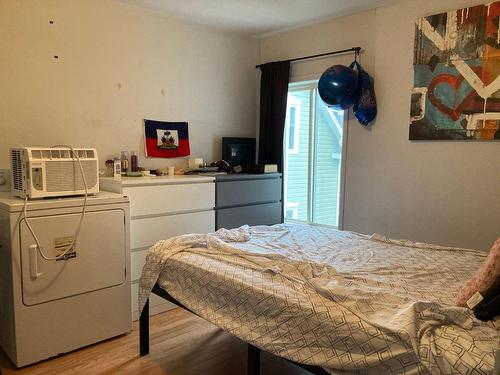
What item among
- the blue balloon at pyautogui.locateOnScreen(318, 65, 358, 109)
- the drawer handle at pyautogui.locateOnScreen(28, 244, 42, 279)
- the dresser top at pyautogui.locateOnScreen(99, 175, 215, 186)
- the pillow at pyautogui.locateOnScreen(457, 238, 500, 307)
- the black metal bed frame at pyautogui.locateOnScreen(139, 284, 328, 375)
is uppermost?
the blue balloon at pyautogui.locateOnScreen(318, 65, 358, 109)

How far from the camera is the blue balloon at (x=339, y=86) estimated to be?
3133 millimetres

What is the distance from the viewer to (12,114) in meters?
2.71

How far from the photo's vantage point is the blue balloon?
3.13 metres

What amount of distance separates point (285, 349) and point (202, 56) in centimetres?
300

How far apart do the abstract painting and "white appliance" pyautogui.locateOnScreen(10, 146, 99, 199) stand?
242cm

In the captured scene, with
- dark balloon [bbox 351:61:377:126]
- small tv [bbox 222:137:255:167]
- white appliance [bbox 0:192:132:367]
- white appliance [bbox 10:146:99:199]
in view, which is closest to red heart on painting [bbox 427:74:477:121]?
dark balloon [bbox 351:61:377:126]

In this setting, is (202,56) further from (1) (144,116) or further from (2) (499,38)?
(2) (499,38)

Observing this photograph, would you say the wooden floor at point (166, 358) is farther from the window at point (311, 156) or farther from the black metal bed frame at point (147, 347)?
the window at point (311, 156)

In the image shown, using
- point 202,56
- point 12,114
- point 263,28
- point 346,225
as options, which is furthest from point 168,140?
point 346,225

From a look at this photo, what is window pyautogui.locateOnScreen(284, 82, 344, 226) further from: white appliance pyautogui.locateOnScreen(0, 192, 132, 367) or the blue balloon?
white appliance pyautogui.locateOnScreen(0, 192, 132, 367)

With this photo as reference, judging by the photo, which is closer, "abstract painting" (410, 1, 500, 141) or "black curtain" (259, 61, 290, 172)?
"abstract painting" (410, 1, 500, 141)

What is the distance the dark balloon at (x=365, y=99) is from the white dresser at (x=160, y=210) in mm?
1371

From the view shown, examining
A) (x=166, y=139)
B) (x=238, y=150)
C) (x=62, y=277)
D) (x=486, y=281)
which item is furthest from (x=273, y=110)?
(x=486, y=281)

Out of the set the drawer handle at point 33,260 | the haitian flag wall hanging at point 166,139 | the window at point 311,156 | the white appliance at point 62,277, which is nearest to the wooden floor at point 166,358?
the white appliance at point 62,277
